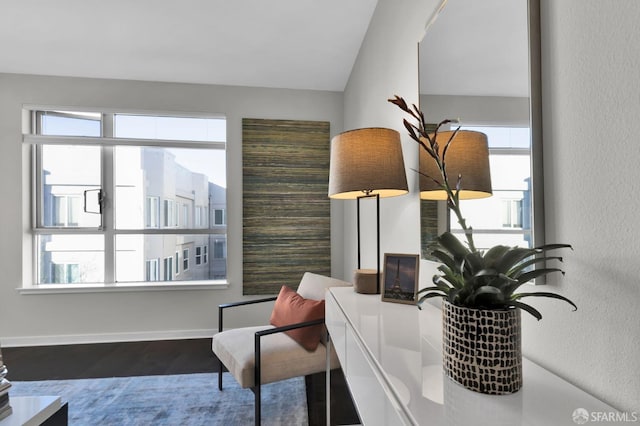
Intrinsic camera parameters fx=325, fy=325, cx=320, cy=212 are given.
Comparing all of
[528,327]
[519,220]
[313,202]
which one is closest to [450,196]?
[519,220]

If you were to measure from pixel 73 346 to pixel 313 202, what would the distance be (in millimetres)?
2699

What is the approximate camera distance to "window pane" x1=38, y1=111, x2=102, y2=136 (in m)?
3.27

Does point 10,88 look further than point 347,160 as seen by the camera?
Yes

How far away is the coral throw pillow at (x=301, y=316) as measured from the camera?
1878 millimetres

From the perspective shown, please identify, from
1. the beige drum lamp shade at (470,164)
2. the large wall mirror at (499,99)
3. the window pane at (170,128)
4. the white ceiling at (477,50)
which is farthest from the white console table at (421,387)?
the window pane at (170,128)

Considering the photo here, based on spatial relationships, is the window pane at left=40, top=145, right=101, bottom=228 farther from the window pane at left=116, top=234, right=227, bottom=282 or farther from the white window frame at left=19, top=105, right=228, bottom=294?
the window pane at left=116, top=234, right=227, bottom=282

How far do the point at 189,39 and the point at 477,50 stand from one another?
241 cm

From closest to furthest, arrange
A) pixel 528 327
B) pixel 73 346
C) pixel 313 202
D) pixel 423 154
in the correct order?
pixel 528 327
pixel 423 154
pixel 73 346
pixel 313 202

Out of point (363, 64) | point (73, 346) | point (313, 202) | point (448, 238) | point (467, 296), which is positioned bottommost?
point (73, 346)

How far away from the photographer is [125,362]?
275cm

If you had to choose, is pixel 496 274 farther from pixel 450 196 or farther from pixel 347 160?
pixel 347 160

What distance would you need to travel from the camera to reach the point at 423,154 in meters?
1.38

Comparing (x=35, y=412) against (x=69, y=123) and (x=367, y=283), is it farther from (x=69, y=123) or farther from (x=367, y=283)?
(x=69, y=123)

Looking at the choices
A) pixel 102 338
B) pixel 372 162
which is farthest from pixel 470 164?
pixel 102 338
